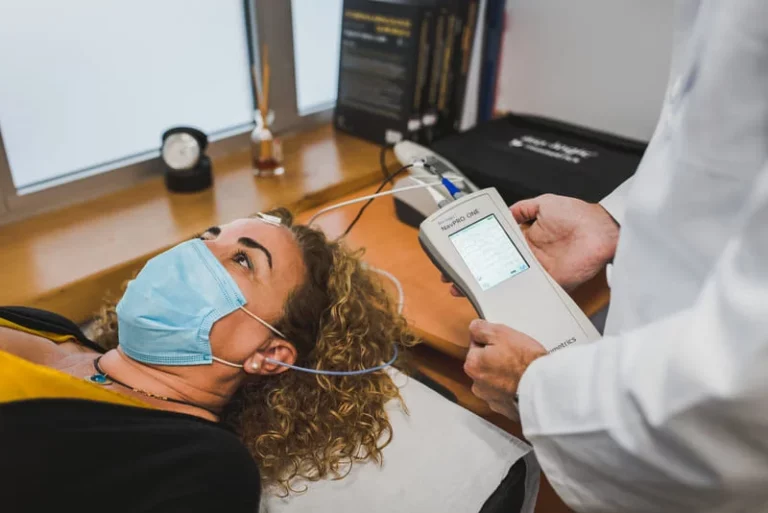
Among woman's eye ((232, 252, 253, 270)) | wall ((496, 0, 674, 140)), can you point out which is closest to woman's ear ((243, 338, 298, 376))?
woman's eye ((232, 252, 253, 270))

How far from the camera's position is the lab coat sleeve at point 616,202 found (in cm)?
107

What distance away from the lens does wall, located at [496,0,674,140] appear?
66.1 inches

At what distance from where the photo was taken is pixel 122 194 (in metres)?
1.60

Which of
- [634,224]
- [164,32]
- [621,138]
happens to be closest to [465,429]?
[634,224]

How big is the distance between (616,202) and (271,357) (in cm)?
66

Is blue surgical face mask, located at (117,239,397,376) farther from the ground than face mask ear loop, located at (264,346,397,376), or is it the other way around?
blue surgical face mask, located at (117,239,397,376)

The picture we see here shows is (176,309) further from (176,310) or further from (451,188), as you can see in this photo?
(451,188)

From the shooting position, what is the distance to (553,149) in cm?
156

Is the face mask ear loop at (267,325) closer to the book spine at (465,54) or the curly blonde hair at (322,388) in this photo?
the curly blonde hair at (322,388)

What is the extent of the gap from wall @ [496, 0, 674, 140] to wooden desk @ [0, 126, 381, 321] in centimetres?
53

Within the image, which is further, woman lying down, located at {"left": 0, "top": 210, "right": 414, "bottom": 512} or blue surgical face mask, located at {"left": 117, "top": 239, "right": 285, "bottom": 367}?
blue surgical face mask, located at {"left": 117, "top": 239, "right": 285, "bottom": 367}

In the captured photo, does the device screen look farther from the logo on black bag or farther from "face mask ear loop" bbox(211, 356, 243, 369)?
the logo on black bag

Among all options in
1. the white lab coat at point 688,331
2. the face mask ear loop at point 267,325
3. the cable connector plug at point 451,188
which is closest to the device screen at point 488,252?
the cable connector plug at point 451,188

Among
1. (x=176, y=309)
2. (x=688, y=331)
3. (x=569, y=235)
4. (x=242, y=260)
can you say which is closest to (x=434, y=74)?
(x=569, y=235)
